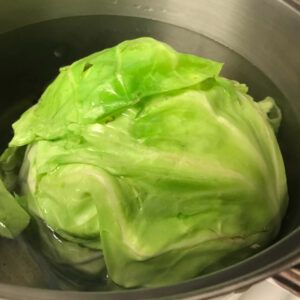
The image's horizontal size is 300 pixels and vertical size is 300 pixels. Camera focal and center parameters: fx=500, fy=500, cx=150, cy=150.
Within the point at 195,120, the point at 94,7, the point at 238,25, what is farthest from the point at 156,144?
the point at 94,7

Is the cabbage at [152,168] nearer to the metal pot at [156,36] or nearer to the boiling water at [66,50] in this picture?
the metal pot at [156,36]

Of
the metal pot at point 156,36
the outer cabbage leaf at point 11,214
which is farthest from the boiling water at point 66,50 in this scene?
the outer cabbage leaf at point 11,214

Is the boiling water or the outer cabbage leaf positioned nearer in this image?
the outer cabbage leaf

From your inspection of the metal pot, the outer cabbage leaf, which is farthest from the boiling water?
the outer cabbage leaf

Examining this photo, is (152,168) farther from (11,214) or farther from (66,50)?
(66,50)

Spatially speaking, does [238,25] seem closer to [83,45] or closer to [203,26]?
[203,26]

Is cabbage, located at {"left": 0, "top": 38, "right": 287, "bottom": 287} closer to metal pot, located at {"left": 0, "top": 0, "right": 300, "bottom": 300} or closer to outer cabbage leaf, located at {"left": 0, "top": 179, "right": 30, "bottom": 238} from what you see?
outer cabbage leaf, located at {"left": 0, "top": 179, "right": 30, "bottom": 238}

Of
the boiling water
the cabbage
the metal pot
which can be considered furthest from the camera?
the boiling water
